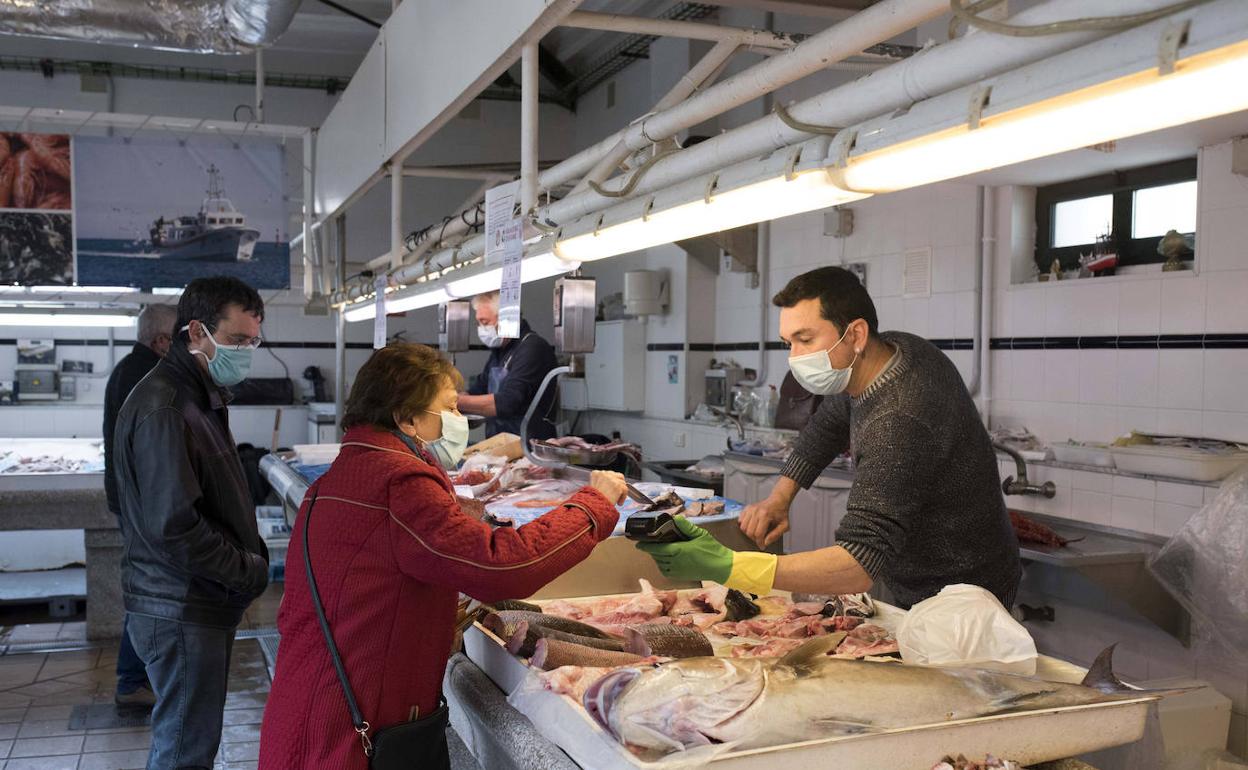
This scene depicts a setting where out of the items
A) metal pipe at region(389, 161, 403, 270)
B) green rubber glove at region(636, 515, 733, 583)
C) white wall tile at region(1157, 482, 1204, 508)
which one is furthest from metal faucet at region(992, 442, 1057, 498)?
metal pipe at region(389, 161, 403, 270)

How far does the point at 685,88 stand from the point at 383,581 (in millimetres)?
2375

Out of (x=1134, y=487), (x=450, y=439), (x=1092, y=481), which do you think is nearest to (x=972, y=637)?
(x=450, y=439)

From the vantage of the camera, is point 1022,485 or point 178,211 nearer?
point 1022,485

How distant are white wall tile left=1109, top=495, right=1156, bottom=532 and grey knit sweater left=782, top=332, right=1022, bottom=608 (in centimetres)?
226

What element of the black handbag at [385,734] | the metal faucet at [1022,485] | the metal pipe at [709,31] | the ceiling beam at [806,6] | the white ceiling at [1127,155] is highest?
the ceiling beam at [806,6]

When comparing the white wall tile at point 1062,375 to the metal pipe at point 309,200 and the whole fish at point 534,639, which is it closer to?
the whole fish at point 534,639

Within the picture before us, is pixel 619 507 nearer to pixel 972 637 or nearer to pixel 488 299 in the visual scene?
pixel 972 637

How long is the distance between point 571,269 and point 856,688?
8.68 ft

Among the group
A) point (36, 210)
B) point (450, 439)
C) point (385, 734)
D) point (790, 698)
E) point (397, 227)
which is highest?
point (36, 210)

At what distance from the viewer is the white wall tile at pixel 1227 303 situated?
524 centimetres

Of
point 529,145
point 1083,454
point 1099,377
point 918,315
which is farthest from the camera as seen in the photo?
point 918,315

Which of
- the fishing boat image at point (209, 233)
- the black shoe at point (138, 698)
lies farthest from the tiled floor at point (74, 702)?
the fishing boat image at point (209, 233)

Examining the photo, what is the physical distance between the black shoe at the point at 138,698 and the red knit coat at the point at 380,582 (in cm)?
351

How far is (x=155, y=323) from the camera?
19.0 feet
